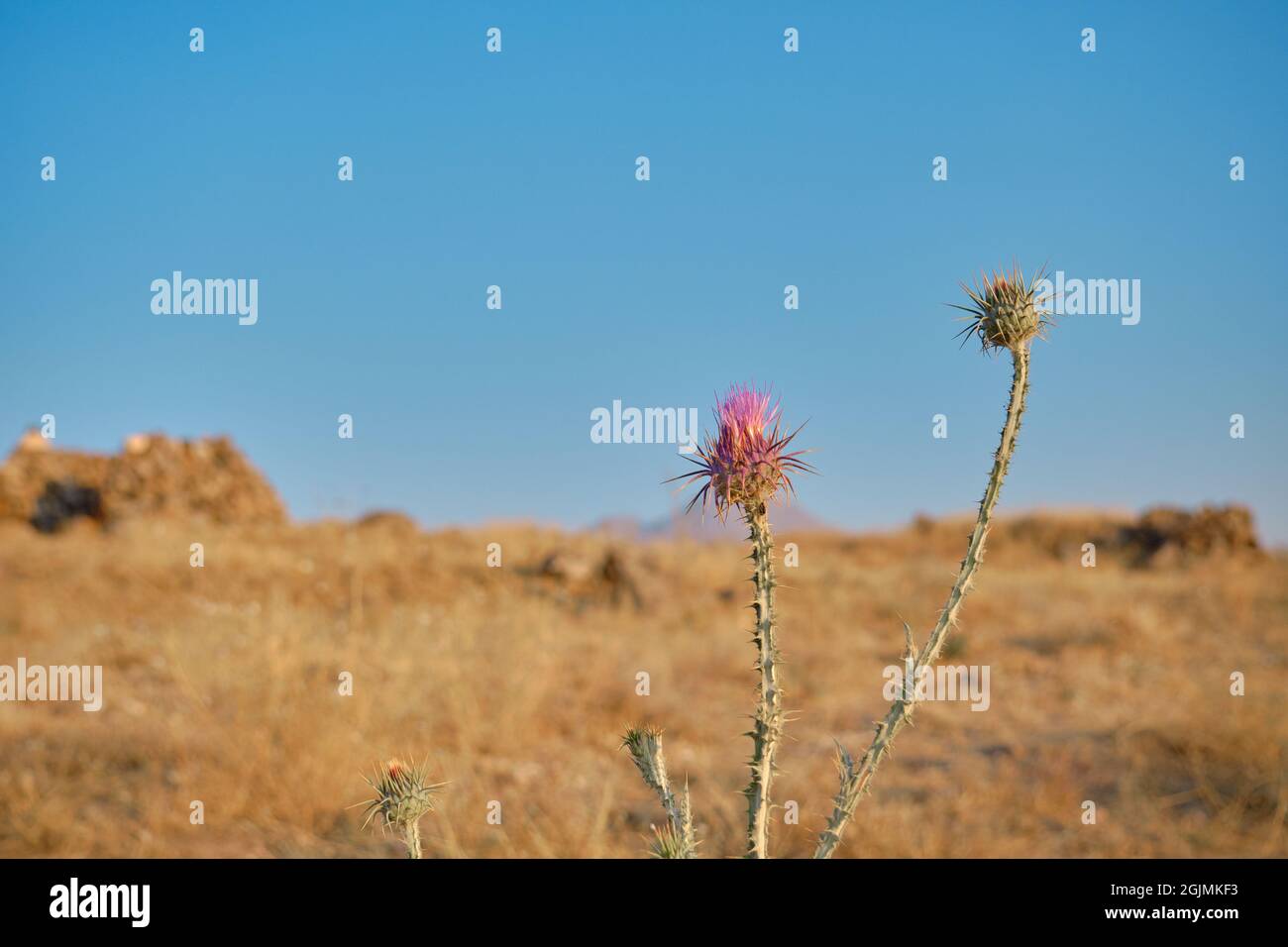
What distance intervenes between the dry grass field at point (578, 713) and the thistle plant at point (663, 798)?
1664 millimetres

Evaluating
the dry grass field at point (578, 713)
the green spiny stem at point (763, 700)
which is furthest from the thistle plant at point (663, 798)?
the dry grass field at point (578, 713)

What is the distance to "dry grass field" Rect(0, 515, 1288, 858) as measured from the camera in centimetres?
703

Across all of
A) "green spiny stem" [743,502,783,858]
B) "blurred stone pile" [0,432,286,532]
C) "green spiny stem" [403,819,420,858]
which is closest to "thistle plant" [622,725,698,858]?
"green spiny stem" [743,502,783,858]

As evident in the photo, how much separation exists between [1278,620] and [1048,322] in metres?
15.5

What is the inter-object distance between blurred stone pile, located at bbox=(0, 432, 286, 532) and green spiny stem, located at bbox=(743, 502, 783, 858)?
22507mm

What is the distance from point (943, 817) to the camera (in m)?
7.37

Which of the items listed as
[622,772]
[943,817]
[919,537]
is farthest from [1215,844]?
[919,537]

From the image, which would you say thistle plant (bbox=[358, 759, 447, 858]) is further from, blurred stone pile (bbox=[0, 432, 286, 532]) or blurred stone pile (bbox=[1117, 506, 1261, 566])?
blurred stone pile (bbox=[1117, 506, 1261, 566])

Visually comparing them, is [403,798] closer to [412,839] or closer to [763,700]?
[412,839]

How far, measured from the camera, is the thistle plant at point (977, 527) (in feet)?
4.14

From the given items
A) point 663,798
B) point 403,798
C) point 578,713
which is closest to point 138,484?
point 578,713

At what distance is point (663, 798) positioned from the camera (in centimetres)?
129

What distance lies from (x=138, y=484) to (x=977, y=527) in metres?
24.2
